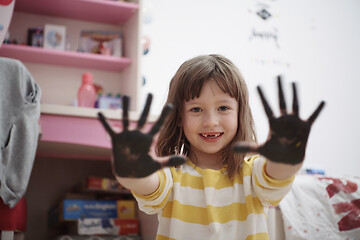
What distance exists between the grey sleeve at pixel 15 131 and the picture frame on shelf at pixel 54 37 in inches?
34.3

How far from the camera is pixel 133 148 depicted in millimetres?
693

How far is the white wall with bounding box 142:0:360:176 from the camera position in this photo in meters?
2.59

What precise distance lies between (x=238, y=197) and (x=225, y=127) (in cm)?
16

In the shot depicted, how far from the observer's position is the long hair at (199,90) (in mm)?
943

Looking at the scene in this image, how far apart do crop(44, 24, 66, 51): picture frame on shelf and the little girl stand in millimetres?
1367

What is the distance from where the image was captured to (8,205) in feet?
4.16

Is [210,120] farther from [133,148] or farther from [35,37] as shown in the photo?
[35,37]

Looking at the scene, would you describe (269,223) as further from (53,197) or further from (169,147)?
(53,197)

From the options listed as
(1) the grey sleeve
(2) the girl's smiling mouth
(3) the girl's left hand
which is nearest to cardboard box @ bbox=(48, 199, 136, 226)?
(1) the grey sleeve

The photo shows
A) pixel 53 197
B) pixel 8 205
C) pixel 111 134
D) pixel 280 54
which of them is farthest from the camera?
pixel 280 54

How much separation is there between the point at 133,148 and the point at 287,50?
2504 millimetres

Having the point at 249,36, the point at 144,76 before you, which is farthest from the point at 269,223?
the point at 249,36

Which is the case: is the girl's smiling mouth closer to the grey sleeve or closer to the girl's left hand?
the girl's left hand

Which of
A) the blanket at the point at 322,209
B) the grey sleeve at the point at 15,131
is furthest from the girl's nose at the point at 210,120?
the grey sleeve at the point at 15,131
